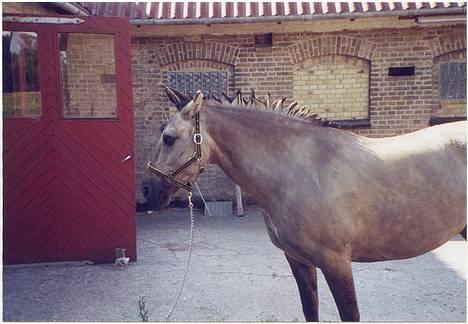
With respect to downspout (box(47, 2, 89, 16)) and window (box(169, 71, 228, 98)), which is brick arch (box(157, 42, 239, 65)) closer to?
window (box(169, 71, 228, 98))

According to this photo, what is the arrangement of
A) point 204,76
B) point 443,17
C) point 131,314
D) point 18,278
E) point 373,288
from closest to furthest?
point 131,314 < point 373,288 < point 18,278 < point 443,17 < point 204,76

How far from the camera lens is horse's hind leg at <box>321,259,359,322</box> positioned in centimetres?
274

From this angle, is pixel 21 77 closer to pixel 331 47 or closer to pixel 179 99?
pixel 179 99

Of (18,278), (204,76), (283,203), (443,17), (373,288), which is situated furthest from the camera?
(204,76)

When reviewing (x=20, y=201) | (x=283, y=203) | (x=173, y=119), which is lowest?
(x=20, y=201)

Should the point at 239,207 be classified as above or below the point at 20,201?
below

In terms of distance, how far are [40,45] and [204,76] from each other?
143 inches

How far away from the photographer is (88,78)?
5.65m

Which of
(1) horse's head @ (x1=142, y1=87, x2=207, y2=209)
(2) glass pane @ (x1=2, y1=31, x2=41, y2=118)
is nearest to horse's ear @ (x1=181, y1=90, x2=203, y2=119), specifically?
(1) horse's head @ (x1=142, y1=87, x2=207, y2=209)

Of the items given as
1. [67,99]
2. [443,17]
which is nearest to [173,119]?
[67,99]

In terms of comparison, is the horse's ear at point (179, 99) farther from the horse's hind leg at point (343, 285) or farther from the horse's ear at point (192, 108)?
the horse's hind leg at point (343, 285)

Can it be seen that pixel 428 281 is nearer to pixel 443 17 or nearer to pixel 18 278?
pixel 18 278

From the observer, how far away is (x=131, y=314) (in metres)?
3.89

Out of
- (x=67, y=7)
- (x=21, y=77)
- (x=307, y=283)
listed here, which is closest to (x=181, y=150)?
(x=307, y=283)
